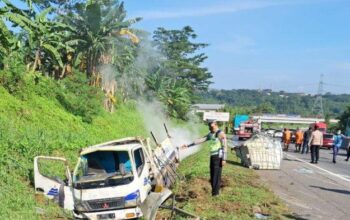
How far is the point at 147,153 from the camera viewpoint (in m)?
12.6

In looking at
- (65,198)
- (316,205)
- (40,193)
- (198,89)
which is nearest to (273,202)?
(316,205)

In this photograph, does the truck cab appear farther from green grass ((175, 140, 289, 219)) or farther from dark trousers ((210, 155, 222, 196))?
dark trousers ((210, 155, 222, 196))

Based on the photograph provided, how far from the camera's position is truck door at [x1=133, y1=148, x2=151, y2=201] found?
37.2 ft

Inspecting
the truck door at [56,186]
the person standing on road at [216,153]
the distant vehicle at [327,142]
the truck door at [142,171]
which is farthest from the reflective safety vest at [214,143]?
the distant vehicle at [327,142]

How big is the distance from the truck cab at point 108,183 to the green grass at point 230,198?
1182mm

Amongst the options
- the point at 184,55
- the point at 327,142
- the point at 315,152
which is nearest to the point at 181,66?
the point at 184,55

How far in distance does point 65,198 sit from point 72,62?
2482 centimetres

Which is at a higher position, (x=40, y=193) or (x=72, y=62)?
(x=72, y=62)

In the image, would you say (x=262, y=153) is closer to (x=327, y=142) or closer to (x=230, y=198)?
(x=230, y=198)

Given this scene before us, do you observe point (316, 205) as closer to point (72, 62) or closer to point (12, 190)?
point (12, 190)

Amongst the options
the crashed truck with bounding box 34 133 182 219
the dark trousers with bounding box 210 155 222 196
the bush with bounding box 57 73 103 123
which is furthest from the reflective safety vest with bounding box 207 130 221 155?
the bush with bounding box 57 73 103 123

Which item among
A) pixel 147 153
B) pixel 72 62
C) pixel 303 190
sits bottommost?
pixel 303 190

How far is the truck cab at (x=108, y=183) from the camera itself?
11.0 meters

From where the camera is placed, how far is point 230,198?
485 inches
